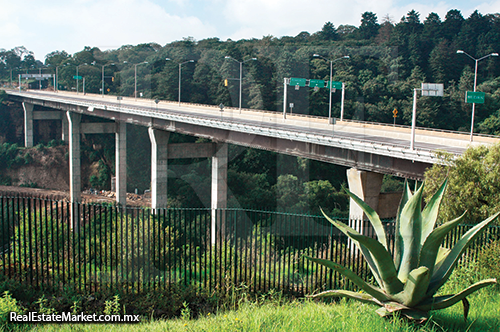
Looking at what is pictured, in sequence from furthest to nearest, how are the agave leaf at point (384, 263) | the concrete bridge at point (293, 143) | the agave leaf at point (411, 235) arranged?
the concrete bridge at point (293, 143), the agave leaf at point (411, 235), the agave leaf at point (384, 263)

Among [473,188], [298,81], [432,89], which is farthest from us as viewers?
[298,81]

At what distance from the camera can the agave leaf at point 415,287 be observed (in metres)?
6.48

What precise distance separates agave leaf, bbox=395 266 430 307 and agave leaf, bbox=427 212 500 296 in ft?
0.99

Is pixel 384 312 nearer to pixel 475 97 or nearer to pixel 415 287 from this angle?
pixel 415 287

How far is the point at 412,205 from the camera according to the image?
7125mm

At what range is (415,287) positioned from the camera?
665cm

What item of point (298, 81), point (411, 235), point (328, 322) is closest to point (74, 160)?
point (298, 81)

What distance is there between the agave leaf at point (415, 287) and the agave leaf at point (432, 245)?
1.43ft

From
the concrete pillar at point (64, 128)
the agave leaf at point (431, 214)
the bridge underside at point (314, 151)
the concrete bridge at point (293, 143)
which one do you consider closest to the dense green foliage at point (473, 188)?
the concrete bridge at point (293, 143)

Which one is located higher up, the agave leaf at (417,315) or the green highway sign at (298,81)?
the green highway sign at (298,81)

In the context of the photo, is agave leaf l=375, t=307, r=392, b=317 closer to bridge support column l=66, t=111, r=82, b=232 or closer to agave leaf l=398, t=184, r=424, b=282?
agave leaf l=398, t=184, r=424, b=282

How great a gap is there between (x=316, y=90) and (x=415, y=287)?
39787mm

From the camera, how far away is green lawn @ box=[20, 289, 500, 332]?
7.12 meters

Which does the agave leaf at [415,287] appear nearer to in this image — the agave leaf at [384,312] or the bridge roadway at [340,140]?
the agave leaf at [384,312]
